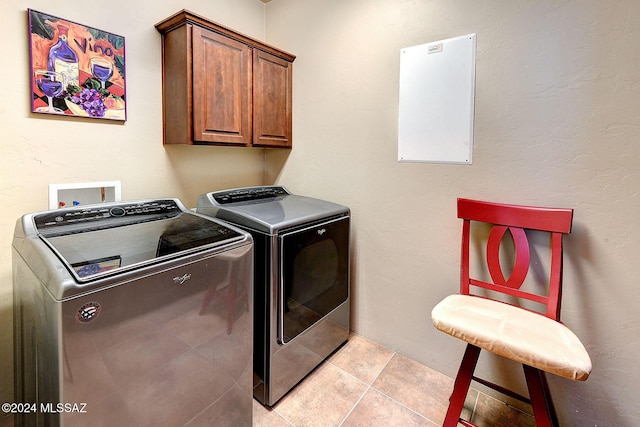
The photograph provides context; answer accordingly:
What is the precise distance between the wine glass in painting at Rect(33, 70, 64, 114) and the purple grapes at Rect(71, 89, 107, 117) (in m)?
0.07

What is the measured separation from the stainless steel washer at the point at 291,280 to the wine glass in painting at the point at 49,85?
2.69 feet

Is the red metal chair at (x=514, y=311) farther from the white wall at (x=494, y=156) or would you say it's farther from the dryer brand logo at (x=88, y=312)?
the dryer brand logo at (x=88, y=312)

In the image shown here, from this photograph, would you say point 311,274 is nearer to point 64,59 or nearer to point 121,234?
point 121,234

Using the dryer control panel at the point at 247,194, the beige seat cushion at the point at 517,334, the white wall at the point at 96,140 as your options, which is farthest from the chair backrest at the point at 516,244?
the white wall at the point at 96,140

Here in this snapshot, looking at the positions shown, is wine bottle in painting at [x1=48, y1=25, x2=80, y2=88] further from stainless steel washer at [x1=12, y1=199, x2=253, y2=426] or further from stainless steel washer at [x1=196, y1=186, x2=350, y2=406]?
stainless steel washer at [x1=196, y1=186, x2=350, y2=406]

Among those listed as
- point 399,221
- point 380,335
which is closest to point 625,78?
point 399,221

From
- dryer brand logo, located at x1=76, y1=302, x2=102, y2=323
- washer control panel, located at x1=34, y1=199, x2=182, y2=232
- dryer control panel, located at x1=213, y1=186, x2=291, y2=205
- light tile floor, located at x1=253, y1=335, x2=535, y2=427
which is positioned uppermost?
dryer control panel, located at x1=213, y1=186, x2=291, y2=205

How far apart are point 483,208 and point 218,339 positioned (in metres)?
1.36

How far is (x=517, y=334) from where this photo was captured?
47.2 inches

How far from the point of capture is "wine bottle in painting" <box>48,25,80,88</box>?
1465mm

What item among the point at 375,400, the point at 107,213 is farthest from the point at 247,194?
the point at 375,400

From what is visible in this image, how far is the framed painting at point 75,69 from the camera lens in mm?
1429

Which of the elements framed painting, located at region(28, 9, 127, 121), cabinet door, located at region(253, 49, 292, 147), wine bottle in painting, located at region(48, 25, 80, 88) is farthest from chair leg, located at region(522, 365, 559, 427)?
wine bottle in painting, located at region(48, 25, 80, 88)

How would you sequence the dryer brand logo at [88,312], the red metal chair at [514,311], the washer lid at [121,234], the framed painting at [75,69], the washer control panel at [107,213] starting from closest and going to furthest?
1. the dryer brand logo at [88,312]
2. the washer lid at [121,234]
3. the red metal chair at [514,311]
4. the washer control panel at [107,213]
5. the framed painting at [75,69]
